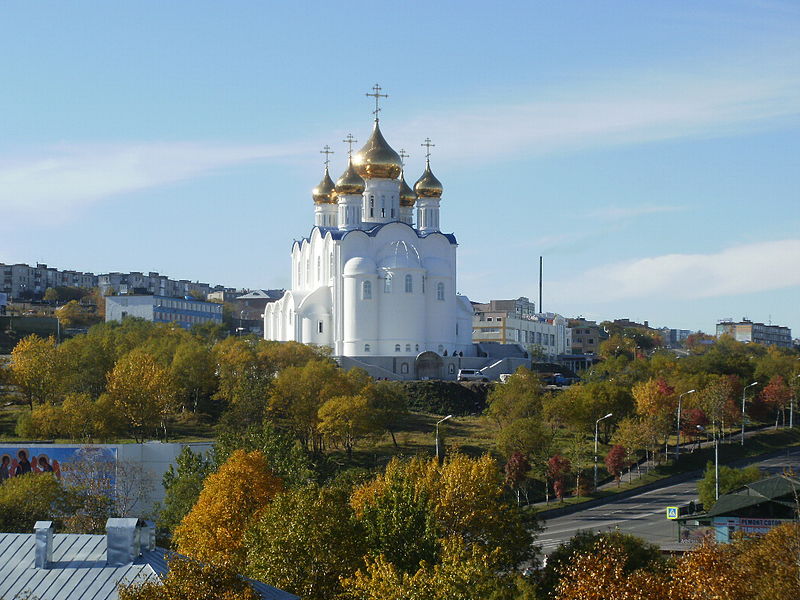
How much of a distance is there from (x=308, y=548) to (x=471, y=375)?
52.9 metres

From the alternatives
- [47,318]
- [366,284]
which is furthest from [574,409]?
[47,318]

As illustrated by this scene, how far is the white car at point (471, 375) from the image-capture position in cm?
7938

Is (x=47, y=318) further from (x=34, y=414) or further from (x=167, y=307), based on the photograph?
(x=34, y=414)

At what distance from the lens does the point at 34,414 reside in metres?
56.6

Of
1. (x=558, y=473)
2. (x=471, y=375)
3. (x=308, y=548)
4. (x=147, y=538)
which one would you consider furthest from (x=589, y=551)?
(x=471, y=375)

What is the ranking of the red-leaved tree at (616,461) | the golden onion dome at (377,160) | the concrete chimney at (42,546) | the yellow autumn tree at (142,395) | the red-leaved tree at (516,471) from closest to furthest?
the concrete chimney at (42,546), the red-leaved tree at (516,471), the red-leaved tree at (616,461), the yellow autumn tree at (142,395), the golden onion dome at (377,160)

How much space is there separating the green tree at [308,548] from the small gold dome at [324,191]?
60.7 metres

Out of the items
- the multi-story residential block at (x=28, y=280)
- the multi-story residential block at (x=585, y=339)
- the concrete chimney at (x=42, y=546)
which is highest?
the multi-story residential block at (x=28, y=280)

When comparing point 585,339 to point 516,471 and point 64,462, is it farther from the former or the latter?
point 64,462

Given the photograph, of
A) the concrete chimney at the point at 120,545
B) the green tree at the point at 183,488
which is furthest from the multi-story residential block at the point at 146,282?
the concrete chimney at the point at 120,545

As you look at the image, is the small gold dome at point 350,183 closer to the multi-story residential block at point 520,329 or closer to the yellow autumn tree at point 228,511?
the multi-story residential block at point 520,329

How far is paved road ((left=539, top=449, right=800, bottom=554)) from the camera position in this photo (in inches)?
1789

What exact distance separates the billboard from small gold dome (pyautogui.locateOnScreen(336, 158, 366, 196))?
36.2 metres

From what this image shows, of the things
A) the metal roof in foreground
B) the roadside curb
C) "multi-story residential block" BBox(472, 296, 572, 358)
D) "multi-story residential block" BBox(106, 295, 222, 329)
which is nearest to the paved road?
the roadside curb
